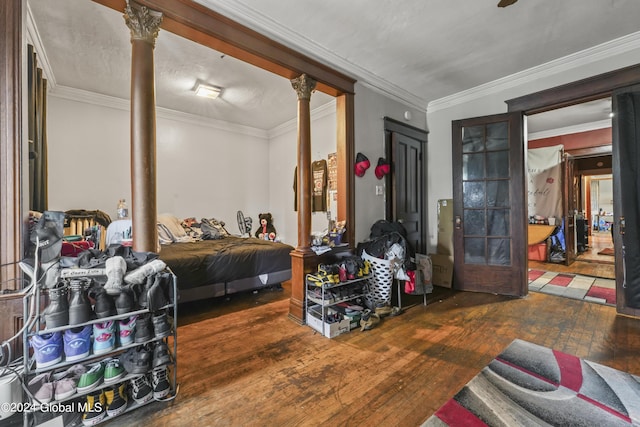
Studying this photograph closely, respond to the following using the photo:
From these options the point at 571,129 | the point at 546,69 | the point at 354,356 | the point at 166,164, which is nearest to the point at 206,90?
the point at 166,164

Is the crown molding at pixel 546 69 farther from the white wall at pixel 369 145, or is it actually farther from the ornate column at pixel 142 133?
the ornate column at pixel 142 133

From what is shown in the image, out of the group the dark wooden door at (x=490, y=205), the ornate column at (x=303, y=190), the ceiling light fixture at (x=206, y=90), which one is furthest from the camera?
the ceiling light fixture at (x=206, y=90)

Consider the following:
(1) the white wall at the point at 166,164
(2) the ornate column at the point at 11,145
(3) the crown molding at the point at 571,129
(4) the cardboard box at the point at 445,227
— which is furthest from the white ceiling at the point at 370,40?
(3) the crown molding at the point at 571,129

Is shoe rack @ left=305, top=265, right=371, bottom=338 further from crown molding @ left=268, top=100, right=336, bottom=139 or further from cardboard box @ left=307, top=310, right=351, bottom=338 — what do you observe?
crown molding @ left=268, top=100, right=336, bottom=139

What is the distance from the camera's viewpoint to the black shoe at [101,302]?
1.34 meters

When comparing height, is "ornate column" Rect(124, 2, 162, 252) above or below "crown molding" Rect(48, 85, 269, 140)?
below

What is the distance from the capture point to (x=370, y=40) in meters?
2.57

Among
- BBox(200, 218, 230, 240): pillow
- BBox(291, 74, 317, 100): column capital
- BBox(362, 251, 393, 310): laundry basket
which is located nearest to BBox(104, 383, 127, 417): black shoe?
BBox(362, 251, 393, 310): laundry basket

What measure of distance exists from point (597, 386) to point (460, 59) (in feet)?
9.74

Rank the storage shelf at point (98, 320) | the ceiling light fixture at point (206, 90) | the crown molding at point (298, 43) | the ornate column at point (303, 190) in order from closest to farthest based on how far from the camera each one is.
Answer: the storage shelf at point (98, 320), the crown molding at point (298, 43), the ornate column at point (303, 190), the ceiling light fixture at point (206, 90)

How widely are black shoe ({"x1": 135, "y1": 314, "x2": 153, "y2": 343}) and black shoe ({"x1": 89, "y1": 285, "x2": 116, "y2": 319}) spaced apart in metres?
0.13

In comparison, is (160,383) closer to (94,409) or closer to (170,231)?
(94,409)

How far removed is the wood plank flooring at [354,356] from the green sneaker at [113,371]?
0.22 m

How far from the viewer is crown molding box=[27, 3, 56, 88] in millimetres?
2365
